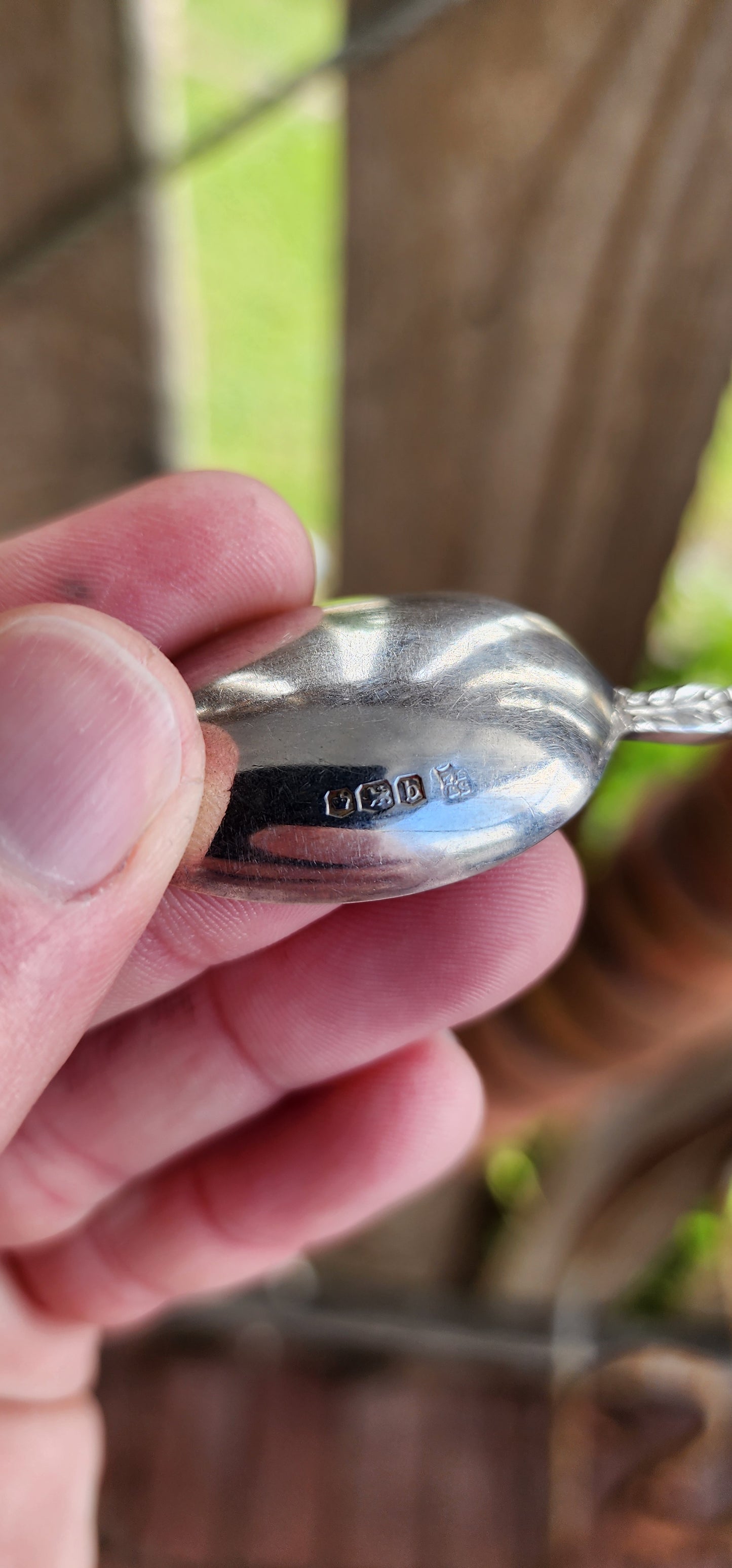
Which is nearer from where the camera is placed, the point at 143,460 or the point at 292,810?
the point at 292,810

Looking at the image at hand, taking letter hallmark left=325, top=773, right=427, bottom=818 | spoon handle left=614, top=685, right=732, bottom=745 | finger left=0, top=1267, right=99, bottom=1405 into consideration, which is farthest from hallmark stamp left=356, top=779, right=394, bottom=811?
finger left=0, top=1267, right=99, bottom=1405

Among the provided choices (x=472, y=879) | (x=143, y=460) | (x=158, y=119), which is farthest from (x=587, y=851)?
(x=158, y=119)

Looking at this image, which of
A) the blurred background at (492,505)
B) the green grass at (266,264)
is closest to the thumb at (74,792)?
the blurred background at (492,505)

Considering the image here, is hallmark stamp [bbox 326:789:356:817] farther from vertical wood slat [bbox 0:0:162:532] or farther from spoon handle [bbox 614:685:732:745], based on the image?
vertical wood slat [bbox 0:0:162:532]

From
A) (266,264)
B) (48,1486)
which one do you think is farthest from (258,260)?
(48,1486)

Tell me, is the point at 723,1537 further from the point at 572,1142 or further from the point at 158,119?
the point at 158,119

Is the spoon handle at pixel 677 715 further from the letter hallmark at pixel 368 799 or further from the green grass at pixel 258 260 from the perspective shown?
the green grass at pixel 258 260

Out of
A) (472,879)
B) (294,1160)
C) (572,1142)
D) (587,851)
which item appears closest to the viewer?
(472,879)
